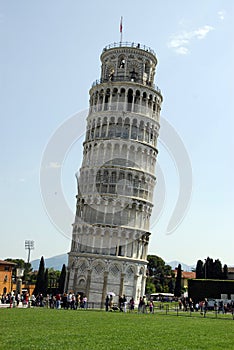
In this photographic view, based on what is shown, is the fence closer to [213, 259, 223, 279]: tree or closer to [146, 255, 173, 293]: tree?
[213, 259, 223, 279]: tree

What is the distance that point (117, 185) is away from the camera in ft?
182

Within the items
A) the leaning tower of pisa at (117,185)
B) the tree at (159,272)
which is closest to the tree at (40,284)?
the leaning tower of pisa at (117,185)

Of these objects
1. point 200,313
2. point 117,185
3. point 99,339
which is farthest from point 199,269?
point 99,339

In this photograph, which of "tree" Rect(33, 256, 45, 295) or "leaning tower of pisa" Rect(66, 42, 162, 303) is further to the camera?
"tree" Rect(33, 256, 45, 295)

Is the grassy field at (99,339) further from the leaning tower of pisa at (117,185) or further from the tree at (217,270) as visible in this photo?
the tree at (217,270)

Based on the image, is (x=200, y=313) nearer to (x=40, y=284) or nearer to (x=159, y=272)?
(x=40, y=284)

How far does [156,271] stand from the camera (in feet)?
337

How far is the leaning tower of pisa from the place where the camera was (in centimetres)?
5397

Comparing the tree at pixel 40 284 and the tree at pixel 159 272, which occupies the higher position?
the tree at pixel 159 272

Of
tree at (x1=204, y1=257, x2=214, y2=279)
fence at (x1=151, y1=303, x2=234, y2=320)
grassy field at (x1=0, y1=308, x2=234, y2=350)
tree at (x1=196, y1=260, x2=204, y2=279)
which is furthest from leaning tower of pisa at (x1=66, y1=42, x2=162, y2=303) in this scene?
grassy field at (x1=0, y1=308, x2=234, y2=350)

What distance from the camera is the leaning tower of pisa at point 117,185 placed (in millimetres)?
53969

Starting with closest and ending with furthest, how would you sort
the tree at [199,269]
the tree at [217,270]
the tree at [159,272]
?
the tree at [217,270] → the tree at [199,269] → the tree at [159,272]

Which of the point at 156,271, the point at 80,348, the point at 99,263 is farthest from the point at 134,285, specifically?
the point at 156,271

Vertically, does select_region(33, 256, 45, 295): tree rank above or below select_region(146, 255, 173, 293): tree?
below
